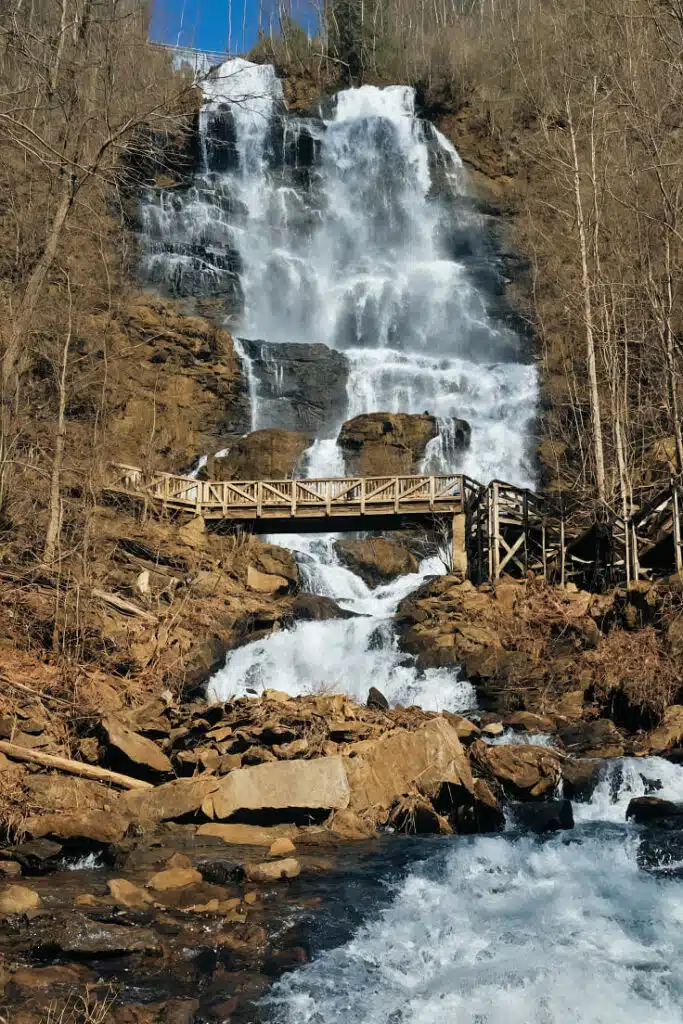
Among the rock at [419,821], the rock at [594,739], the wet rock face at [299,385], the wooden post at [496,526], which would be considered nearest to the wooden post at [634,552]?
the wooden post at [496,526]

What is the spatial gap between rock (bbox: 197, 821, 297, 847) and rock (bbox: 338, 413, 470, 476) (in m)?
24.7

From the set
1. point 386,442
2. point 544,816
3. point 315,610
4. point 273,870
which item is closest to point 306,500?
point 315,610

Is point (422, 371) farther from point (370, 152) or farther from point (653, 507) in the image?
point (653, 507)

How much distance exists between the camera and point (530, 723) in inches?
584

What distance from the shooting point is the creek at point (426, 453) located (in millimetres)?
6379

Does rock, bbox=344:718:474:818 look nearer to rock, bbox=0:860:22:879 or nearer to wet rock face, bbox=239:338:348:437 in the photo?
rock, bbox=0:860:22:879

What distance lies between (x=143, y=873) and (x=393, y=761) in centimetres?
334

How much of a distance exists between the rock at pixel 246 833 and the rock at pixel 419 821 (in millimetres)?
1148

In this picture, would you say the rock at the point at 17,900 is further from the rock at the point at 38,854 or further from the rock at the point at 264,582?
the rock at the point at 264,582

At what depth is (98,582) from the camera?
16234 mm

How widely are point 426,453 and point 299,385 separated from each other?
20.6 ft

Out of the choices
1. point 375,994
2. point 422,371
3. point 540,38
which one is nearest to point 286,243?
point 422,371

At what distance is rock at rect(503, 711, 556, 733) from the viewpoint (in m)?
14.7

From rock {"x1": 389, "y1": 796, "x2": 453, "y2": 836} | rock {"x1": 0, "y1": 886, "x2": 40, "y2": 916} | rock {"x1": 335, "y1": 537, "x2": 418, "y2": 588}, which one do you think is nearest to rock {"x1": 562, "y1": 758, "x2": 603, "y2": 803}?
rock {"x1": 389, "y1": 796, "x2": 453, "y2": 836}
